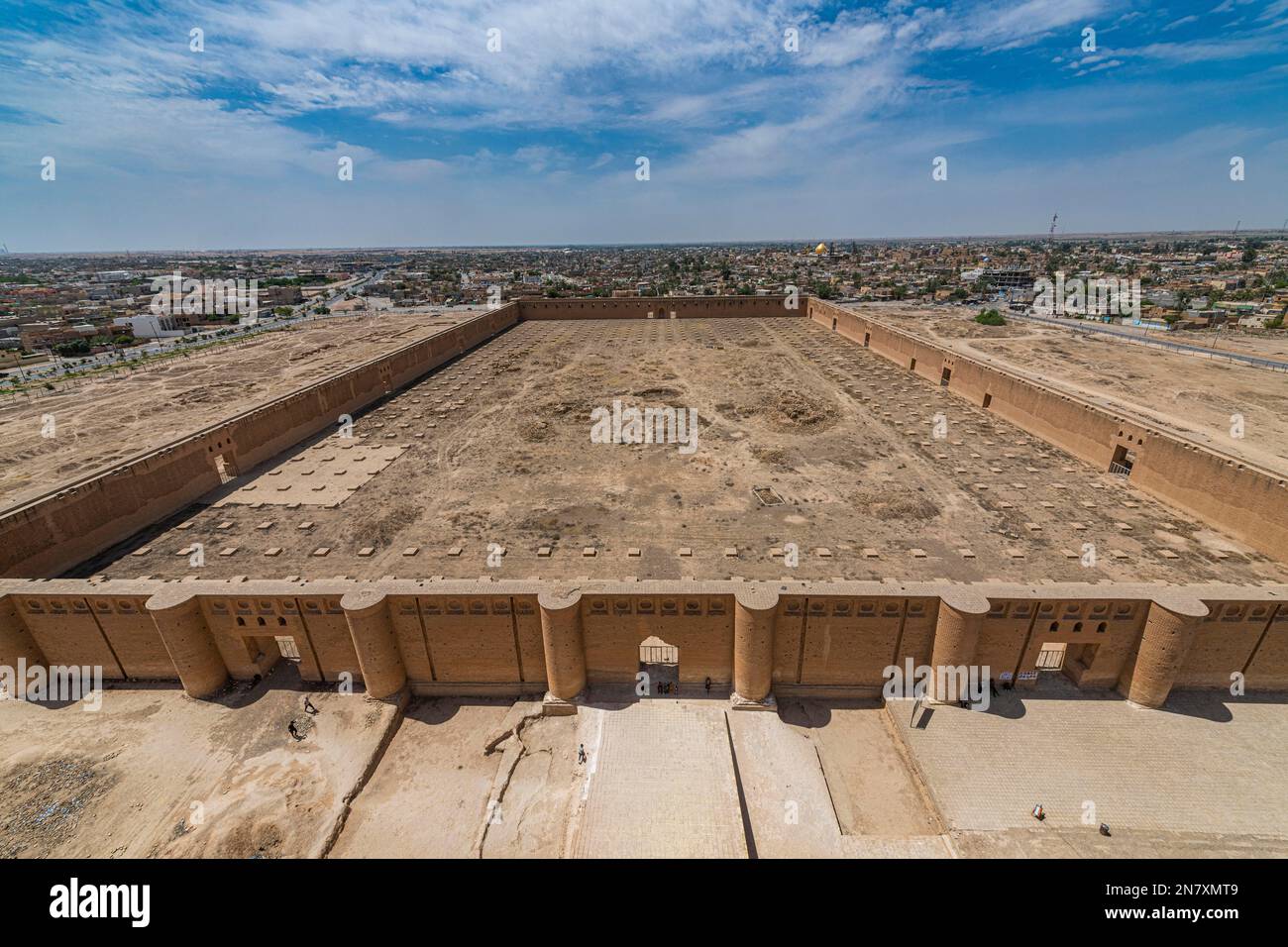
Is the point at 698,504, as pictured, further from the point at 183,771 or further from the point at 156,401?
the point at 156,401

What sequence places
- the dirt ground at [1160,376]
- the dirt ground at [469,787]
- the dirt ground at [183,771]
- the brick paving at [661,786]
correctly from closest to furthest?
the brick paving at [661,786]
the dirt ground at [183,771]
the dirt ground at [469,787]
the dirt ground at [1160,376]

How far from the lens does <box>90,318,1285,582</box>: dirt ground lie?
53.9 ft

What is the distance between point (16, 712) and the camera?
1384 cm

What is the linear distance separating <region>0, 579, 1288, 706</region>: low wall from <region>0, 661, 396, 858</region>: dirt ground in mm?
906

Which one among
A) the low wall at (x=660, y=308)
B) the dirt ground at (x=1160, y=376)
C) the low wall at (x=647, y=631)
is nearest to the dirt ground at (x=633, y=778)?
the low wall at (x=647, y=631)

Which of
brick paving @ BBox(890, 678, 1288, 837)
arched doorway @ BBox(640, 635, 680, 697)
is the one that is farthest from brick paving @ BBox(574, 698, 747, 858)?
brick paving @ BBox(890, 678, 1288, 837)

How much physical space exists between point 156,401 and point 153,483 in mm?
23845

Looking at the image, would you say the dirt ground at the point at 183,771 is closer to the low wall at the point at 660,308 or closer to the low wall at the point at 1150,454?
the low wall at the point at 1150,454

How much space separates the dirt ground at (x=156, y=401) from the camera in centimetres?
2617

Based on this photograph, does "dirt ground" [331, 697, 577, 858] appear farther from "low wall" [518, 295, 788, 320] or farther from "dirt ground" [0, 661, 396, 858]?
"low wall" [518, 295, 788, 320]

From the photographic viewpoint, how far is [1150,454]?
65.4 ft

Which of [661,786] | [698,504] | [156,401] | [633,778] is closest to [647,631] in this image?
[633,778]

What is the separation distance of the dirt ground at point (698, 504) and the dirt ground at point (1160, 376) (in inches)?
209
